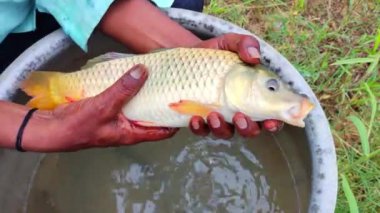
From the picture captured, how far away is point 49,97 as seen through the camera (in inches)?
53.7

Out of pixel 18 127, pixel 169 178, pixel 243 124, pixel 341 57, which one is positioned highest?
pixel 243 124

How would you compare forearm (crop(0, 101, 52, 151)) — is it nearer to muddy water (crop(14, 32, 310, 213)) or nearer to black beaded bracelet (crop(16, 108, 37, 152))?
black beaded bracelet (crop(16, 108, 37, 152))

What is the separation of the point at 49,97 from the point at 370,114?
97 cm

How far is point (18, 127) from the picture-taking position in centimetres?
134

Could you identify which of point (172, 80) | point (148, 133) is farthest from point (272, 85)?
point (148, 133)

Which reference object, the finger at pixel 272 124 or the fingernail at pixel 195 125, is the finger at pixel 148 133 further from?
the finger at pixel 272 124

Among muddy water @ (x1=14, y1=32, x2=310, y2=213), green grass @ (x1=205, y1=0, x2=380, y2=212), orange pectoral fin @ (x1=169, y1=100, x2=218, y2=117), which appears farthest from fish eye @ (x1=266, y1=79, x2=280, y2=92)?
green grass @ (x1=205, y1=0, x2=380, y2=212)

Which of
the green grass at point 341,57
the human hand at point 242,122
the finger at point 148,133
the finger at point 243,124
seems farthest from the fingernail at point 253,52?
the green grass at point 341,57

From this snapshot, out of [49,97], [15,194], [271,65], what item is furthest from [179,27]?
[15,194]

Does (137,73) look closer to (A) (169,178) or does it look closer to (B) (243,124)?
(B) (243,124)

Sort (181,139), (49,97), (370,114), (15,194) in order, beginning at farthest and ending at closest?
(370,114) → (181,139) → (15,194) → (49,97)

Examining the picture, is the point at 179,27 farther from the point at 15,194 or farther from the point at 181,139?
the point at 15,194

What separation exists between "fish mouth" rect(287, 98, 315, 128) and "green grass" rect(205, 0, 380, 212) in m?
0.61

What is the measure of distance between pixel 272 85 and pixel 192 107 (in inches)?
5.9
